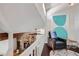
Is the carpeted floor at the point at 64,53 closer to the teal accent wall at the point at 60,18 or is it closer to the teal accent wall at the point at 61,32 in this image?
the teal accent wall at the point at 61,32

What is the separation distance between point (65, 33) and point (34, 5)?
0.35 metres

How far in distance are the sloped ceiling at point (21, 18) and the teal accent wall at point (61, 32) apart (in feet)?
0.43

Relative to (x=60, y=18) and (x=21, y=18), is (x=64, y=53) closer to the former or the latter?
(x=60, y=18)

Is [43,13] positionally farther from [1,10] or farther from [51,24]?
[1,10]

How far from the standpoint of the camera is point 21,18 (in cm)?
110

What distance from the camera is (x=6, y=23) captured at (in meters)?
1.09

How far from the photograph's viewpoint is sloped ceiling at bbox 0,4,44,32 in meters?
1.09

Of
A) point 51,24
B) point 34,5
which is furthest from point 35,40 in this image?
point 34,5

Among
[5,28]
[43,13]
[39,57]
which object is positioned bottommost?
[39,57]

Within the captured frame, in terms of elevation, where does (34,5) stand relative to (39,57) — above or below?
above

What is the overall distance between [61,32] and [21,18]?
361mm

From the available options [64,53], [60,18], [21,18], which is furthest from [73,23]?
[21,18]

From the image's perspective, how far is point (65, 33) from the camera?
3.51 ft

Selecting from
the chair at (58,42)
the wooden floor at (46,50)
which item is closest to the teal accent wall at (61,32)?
the chair at (58,42)
